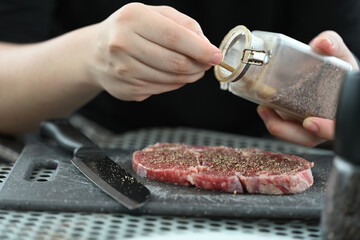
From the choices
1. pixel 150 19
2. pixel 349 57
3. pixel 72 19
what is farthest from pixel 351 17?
pixel 72 19

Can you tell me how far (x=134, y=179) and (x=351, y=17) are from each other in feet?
3.23

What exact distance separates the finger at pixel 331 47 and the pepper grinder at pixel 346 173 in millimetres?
442

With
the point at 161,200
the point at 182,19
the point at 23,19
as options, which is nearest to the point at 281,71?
the point at 182,19

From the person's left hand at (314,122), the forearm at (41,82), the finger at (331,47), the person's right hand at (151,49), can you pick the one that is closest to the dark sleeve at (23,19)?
the forearm at (41,82)

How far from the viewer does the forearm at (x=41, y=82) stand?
1.30 meters

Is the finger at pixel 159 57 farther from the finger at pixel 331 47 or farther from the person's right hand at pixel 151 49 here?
the finger at pixel 331 47

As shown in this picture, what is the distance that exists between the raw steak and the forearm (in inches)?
12.3

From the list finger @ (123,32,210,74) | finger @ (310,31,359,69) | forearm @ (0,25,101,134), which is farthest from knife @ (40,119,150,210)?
finger @ (310,31,359,69)

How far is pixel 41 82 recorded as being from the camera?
56.0 inches

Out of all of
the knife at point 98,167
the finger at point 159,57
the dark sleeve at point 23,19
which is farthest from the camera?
the dark sleeve at point 23,19

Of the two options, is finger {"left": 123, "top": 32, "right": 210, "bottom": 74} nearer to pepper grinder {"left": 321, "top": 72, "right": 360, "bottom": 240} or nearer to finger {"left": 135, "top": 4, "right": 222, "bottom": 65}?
finger {"left": 135, "top": 4, "right": 222, "bottom": 65}

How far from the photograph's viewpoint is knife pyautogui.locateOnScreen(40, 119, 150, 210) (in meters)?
0.91

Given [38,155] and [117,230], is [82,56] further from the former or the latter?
[117,230]

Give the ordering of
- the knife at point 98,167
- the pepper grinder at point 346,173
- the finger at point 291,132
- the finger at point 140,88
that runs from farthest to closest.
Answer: the finger at point 291,132 → the finger at point 140,88 → the knife at point 98,167 → the pepper grinder at point 346,173
